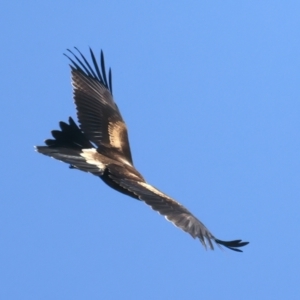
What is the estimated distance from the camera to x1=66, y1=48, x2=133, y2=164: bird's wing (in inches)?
439

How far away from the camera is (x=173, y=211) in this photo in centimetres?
891

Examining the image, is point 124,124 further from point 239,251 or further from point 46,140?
point 239,251

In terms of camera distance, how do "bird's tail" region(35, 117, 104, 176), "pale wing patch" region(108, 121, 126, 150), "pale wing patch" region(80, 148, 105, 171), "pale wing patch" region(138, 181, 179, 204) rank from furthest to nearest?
"pale wing patch" region(108, 121, 126, 150) < "pale wing patch" region(80, 148, 105, 171) < "bird's tail" region(35, 117, 104, 176) < "pale wing patch" region(138, 181, 179, 204)

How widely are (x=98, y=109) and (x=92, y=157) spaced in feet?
5.10

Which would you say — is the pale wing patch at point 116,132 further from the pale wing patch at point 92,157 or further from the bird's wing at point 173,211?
the bird's wing at point 173,211

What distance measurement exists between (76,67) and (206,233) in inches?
167

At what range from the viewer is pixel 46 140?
33.3 feet

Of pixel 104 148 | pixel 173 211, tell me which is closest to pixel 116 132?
pixel 104 148

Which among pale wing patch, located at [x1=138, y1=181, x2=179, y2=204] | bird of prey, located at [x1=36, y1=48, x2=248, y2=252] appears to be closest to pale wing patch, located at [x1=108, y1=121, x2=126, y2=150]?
bird of prey, located at [x1=36, y1=48, x2=248, y2=252]

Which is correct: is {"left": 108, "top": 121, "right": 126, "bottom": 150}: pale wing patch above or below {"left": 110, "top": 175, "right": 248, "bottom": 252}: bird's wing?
above

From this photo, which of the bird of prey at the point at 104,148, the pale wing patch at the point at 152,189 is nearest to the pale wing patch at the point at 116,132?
the bird of prey at the point at 104,148

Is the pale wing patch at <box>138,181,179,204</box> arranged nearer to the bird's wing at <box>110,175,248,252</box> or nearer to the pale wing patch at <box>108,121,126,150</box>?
the bird's wing at <box>110,175,248,252</box>

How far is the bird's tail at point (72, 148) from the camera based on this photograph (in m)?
9.78

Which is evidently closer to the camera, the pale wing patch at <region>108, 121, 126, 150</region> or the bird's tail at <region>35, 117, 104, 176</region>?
the bird's tail at <region>35, 117, 104, 176</region>
